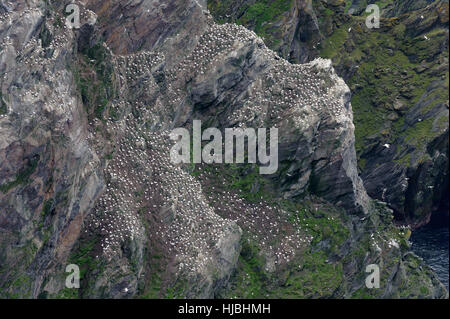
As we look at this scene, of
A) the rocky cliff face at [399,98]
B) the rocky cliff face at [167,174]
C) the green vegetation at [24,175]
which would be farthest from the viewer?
the rocky cliff face at [399,98]

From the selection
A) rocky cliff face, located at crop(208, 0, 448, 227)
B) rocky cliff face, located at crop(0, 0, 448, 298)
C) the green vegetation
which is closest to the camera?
the green vegetation

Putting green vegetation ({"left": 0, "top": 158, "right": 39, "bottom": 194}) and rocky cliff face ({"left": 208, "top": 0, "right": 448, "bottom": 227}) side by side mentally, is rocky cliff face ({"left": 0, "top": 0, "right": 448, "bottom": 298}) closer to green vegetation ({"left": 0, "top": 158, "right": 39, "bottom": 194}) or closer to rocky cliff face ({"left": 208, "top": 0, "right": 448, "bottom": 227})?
green vegetation ({"left": 0, "top": 158, "right": 39, "bottom": 194})

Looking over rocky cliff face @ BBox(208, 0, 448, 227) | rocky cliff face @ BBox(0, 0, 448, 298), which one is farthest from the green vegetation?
rocky cliff face @ BBox(208, 0, 448, 227)

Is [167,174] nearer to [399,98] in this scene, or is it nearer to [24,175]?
[24,175]

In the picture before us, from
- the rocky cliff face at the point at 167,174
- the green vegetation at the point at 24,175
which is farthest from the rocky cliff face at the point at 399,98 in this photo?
the green vegetation at the point at 24,175

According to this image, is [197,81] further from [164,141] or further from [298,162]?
[298,162]

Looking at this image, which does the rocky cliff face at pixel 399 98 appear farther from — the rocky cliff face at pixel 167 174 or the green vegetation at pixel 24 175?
the green vegetation at pixel 24 175
